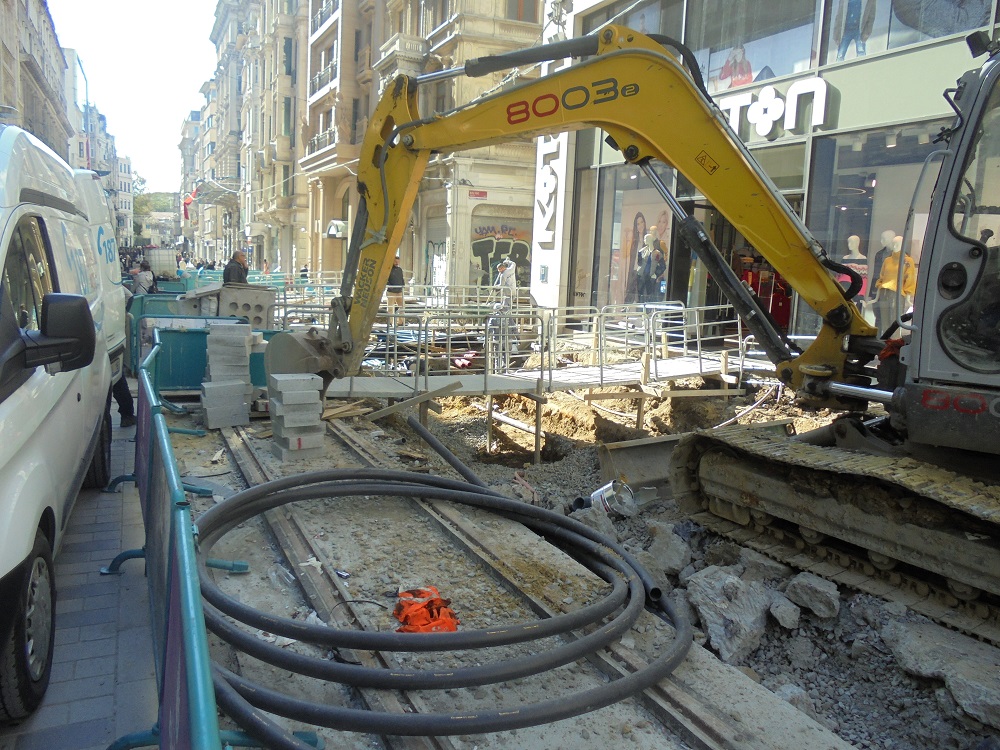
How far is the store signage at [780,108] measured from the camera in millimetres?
12367

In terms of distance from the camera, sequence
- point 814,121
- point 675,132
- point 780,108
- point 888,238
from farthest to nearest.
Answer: point 780,108 → point 814,121 → point 888,238 → point 675,132

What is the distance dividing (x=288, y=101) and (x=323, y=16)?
10.4 metres

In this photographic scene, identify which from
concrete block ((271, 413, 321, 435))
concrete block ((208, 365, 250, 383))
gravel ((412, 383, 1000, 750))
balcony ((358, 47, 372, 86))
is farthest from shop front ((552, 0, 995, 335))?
balcony ((358, 47, 372, 86))

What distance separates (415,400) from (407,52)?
68.2 ft

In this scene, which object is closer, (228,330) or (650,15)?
(228,330)

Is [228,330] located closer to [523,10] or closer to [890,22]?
[890,22]

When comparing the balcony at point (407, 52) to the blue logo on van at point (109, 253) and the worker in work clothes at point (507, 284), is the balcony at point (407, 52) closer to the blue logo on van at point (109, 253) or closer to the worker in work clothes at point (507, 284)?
the worker in work clothes at point (507, 284)

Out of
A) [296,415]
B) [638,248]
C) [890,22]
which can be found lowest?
[296,415]

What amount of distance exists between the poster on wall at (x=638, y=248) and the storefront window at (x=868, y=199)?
3678 mm

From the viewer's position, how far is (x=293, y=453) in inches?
285

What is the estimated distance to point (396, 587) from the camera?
458 centimetres

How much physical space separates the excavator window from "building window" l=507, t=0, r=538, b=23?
2292 centimetres

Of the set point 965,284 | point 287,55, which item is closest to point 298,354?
point 965,284

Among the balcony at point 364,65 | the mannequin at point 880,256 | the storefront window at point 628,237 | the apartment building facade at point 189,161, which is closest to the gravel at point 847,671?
the mannequin at point 880,256
